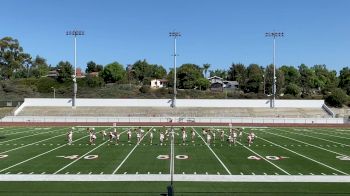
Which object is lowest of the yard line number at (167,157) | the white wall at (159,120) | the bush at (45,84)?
the yard line number at (167,157)

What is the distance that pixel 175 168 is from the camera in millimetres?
19031

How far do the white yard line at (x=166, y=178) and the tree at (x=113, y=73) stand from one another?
3930 inches

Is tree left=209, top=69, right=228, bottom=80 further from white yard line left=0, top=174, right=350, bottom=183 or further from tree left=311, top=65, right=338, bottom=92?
white yard line left=0, top=174, right=350, bottom=183

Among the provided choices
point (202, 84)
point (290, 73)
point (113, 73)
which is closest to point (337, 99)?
point (202, 84)

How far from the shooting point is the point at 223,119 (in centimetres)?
5212

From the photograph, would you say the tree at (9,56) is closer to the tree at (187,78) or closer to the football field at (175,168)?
the tree at (187,78)

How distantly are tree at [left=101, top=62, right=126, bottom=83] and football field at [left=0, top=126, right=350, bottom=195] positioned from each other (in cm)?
8601

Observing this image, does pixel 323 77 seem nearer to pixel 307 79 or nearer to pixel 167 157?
pixel 307 79

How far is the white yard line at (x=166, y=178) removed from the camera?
16172 millimetres

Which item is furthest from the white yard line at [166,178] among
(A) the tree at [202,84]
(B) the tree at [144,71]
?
(B) the tree at [144,71]

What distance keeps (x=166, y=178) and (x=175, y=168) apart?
2.62 m

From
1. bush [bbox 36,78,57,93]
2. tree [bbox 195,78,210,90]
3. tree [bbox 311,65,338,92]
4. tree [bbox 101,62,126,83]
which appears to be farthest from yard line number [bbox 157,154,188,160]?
tree [bbox 311,65,338,92]

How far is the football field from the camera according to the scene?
14.6 metres

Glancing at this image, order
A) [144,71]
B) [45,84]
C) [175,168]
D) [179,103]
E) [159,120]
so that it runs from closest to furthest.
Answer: [175,168] → [159,120] → [179,103] → [45,84] → [144,71]
